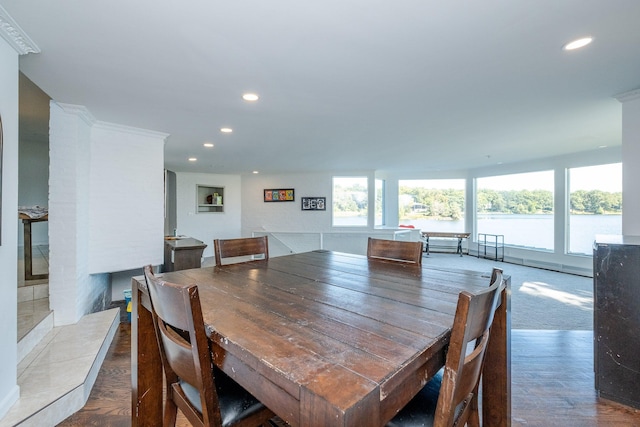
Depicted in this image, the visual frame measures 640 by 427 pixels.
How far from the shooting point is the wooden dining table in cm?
63

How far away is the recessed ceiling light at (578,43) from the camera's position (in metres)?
1.68

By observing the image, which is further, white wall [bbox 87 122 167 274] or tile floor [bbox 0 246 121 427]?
white wall [bbox 87 122 167 274]

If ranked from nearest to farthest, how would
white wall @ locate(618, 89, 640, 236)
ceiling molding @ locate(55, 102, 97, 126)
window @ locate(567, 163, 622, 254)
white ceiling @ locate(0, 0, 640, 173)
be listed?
white ceiling @ locate(0, 0, 640, 173)
white wall @ locate(618, 89, 640, 236)
ceiling molding @ locate(55, 102, 97, 126)
window @ locate(567, 163, 622, 254)

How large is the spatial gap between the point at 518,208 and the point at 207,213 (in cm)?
793

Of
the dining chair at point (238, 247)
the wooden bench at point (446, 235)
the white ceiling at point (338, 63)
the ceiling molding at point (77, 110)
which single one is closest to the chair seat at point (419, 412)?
the dining chair at point (238, 247)

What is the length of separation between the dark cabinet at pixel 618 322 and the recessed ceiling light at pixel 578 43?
1.29 metres

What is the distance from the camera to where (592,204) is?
5.65 meters

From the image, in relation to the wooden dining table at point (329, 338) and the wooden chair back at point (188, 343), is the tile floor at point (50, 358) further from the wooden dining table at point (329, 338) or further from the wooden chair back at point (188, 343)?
the wooden chair back at point (188, 343)

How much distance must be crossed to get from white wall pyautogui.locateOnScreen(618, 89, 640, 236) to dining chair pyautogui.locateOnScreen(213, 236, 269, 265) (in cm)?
303

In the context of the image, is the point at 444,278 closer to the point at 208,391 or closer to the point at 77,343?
the point at 208,391

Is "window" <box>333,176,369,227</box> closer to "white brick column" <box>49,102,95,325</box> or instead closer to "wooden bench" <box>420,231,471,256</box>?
"wooden bench" <box>420,231,471,256</box>

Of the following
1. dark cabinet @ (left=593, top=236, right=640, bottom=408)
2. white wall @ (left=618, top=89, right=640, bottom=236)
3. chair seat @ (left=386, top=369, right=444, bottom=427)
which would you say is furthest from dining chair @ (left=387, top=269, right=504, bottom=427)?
white wall @ (left=618, top=89, right=640, bottom=236)

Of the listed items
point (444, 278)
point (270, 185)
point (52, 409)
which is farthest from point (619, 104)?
point (270, 185)

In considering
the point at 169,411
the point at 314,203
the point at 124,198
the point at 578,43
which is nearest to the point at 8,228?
the point at 169,411
